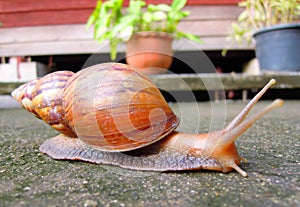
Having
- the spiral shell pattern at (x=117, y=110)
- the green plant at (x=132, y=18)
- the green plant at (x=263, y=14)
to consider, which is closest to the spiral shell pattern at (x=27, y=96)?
the spiral shell pattern at (x=117, y=110)

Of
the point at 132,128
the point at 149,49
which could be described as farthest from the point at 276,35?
the point at 132,128

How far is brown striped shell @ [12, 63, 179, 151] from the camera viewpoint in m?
0.88

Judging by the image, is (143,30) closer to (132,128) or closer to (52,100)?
(52,100)

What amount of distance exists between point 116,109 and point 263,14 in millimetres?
2229

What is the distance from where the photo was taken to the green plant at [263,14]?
7.92 ft

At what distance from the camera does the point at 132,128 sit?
880 millimetres

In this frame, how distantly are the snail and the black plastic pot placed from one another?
180 centimetres

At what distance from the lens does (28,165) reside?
0.87 m

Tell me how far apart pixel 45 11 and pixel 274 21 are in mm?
2367

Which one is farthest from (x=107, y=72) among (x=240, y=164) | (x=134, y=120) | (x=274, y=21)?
(x=274, y=21)

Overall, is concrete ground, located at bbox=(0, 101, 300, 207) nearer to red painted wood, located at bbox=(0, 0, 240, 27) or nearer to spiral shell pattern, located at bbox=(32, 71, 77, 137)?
spiral shell pattern, located at bbox=(32, 71, 77, 137)

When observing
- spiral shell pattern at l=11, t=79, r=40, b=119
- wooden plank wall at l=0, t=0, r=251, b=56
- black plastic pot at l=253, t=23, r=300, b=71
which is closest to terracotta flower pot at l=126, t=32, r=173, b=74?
wooden plank wall at l=0, t=0, r=251, b=56

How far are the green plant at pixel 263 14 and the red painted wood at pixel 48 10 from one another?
1.53 feet

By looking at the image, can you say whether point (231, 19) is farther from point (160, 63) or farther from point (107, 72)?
point (107, 72)
